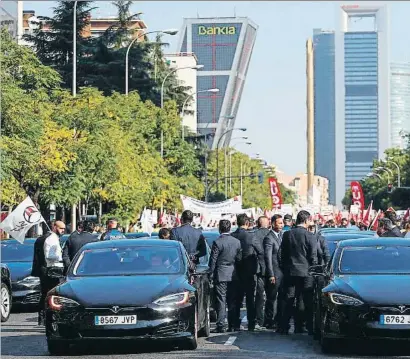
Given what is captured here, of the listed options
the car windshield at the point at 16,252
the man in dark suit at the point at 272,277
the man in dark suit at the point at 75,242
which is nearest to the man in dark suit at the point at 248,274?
the man in dark suit at the point at 272,277

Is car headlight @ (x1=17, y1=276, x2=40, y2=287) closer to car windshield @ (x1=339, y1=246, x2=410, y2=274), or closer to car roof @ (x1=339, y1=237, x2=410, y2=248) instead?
car roof @ (x1=339, y1=237, x2=410, y2=248)

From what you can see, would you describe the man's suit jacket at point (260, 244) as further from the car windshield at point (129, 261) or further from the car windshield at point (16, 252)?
the car windshield at point (16, 252)

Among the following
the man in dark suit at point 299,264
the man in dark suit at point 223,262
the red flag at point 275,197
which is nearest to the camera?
the man in dark suit at point 299,264

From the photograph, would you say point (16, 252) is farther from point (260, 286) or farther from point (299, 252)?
point (299, 252)

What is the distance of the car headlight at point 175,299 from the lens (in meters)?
14.9

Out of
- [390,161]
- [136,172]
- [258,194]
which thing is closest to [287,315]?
[136,172]

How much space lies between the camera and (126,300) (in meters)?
14.8

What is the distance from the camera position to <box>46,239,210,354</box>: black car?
48.2 feet

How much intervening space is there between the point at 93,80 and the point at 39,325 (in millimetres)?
60276

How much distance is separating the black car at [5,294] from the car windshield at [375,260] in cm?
759

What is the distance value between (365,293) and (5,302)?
29.7ft

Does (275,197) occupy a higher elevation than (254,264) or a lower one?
lower

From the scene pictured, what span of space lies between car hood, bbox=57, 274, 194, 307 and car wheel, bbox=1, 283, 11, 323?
659 centimetres

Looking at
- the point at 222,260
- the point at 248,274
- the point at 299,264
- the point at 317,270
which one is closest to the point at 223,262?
the point at 222,260
